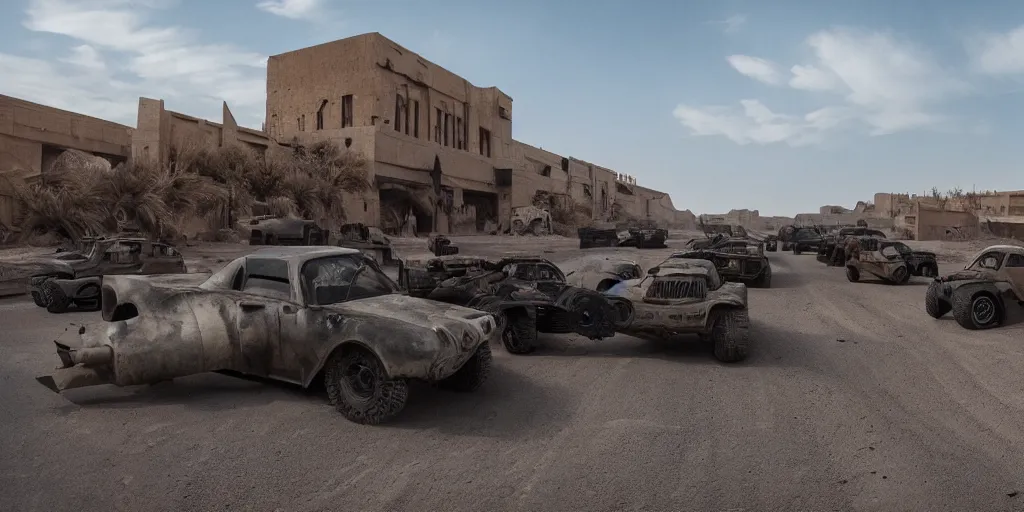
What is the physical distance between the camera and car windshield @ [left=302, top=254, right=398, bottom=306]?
18.3 feet

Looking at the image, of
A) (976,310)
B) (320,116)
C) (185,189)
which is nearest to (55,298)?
(185,189)

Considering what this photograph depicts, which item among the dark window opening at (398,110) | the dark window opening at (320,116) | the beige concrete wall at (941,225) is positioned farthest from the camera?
the beige concrete wall at (941,225)

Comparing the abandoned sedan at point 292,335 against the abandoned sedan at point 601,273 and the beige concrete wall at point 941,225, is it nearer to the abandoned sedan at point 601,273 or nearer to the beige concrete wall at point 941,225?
the abandoned sedan at point 601,273

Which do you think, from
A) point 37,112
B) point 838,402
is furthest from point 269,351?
point 37,112

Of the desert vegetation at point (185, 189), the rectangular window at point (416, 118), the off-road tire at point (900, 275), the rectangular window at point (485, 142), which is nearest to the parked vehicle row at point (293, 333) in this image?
the desert vegetation at point (185, 189)

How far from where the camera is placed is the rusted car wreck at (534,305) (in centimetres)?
771

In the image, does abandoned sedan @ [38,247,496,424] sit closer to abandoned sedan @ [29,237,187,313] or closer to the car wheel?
the car wheel

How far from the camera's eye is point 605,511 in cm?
361

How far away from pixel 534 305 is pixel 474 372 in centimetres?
215

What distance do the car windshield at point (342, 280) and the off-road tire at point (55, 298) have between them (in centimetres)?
807

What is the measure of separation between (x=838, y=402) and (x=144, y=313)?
6.60m

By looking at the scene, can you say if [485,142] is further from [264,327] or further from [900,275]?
[264,327]

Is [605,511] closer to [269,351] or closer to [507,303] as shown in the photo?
[269,351]

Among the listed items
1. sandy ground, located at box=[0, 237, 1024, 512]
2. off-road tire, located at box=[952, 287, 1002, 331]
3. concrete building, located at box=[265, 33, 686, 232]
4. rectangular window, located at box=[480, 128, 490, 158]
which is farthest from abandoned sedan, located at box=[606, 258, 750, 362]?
rectangular window, located at box=[480, 128, 490, 158]
